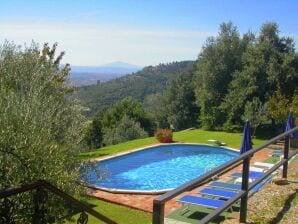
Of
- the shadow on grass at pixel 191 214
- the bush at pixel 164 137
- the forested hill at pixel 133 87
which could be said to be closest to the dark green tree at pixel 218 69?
the bush at pixel 164 137

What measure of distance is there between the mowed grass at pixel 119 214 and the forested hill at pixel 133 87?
89806 mm

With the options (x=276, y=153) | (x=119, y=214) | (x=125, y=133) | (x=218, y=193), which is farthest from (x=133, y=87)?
(x=218, y=193)

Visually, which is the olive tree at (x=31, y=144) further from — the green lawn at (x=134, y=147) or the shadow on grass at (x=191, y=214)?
the shadow on grass at (x=191, y=214)

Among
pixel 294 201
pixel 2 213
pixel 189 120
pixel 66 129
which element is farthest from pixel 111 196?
pixel 189 120

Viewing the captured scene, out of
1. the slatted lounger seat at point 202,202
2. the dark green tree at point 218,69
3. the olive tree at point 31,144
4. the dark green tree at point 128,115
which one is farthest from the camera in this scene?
the dark green tree at point 128,115

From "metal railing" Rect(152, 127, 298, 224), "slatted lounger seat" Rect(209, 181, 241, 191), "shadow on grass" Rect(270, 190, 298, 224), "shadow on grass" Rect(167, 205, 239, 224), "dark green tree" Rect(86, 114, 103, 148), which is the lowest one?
"dark green tree" Rect(86, 114, 103, 148)

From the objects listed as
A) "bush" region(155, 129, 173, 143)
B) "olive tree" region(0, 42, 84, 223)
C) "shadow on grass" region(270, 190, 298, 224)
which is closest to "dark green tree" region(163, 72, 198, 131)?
"bush" region(155, 129, 173, 143)

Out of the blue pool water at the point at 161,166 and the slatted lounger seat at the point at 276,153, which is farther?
the slatted lounger seat at the point at 276,153

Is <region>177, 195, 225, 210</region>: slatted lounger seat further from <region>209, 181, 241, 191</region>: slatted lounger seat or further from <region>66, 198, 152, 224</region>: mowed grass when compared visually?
<region>209, 181, 241, 191</region>: slatted lounger seat

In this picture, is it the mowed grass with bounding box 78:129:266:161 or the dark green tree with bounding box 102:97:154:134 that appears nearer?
the mowed grass with bounding box 78:129:266:161

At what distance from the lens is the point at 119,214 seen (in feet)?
45.8

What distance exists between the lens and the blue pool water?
69.6 ft

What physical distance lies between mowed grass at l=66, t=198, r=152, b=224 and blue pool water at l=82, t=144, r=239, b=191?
389 centimetres

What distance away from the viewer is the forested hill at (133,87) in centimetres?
11579
